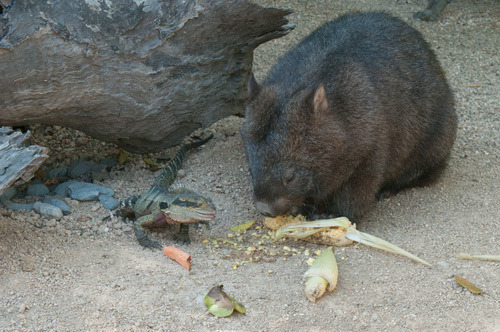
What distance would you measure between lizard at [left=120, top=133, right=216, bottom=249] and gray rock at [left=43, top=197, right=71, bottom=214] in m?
0.44

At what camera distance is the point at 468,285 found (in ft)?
12.2

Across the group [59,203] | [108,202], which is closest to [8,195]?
[59,203]

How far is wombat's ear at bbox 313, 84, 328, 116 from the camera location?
13.9ft

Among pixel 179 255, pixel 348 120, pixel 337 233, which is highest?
pixel 348 120

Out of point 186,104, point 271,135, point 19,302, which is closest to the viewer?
point 19,302

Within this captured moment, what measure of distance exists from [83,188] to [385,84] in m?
2.73

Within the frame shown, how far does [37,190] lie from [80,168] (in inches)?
23.8

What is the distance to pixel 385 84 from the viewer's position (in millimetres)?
4871

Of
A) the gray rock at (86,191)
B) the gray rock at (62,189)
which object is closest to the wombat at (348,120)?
the gray rock at (86,191)

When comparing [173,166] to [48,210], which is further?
[173,166]

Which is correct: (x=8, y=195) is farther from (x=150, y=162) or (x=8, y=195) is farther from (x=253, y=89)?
(x=253, y=89)

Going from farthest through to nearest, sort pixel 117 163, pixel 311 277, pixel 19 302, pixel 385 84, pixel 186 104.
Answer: pixel 117 163
pixel 186 104
pixel 385 84
pixel 311 277
pixel 19 302

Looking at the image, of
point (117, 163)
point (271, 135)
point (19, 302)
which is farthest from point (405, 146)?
point (19, 302)

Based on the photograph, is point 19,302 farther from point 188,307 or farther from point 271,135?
point 271,135
